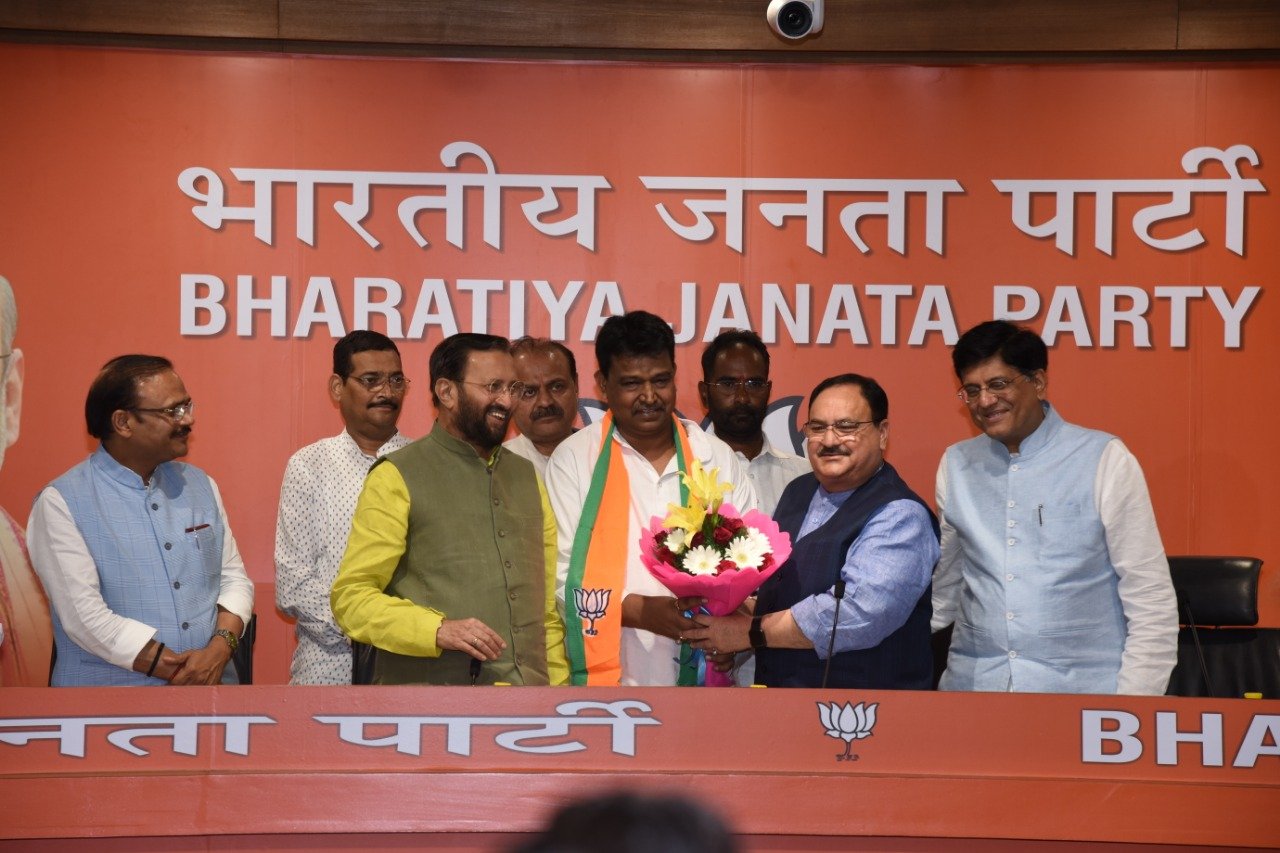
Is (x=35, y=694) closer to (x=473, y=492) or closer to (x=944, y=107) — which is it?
(x=473, y=492)

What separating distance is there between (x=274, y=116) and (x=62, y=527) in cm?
230

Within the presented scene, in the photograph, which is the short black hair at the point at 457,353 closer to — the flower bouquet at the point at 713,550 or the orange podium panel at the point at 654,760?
the flower bouquet at the point at 713,550

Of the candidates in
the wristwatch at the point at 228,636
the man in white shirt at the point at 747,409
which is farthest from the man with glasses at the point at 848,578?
the wristwatch at the point at 228,636

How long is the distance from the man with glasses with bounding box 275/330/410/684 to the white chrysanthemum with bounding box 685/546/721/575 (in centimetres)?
132

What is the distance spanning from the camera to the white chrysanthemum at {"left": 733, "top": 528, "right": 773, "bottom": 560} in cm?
310

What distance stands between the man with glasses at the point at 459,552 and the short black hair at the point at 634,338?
30 centimetres

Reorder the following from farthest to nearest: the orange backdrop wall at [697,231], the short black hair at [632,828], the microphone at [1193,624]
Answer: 1. the orange backdrop wall at [697,231]
2. the microphone at [1193,624]
3. the short black hair at [632,828]

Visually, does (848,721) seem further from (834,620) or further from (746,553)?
(746,553)

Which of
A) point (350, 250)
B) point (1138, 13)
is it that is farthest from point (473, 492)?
point (1138, 13)

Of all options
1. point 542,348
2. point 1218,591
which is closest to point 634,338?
point 542,348

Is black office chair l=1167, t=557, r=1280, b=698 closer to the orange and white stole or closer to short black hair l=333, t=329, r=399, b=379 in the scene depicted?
the orange and white stole

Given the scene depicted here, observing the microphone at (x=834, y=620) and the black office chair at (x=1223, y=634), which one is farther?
the black office chair at (x=1223, y=634)

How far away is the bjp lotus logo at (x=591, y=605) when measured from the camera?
11.4ft

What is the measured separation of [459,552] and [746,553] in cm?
70
